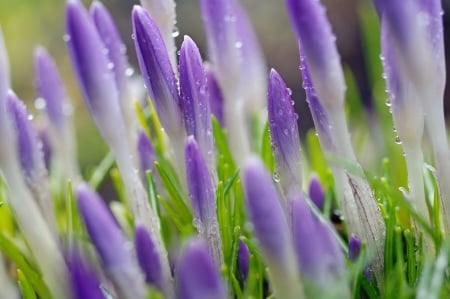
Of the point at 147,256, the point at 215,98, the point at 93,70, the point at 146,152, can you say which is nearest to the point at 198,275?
the point at 147,256

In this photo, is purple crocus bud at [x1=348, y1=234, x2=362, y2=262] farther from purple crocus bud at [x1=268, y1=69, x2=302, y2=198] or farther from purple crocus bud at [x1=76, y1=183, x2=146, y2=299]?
purple crocus bud at [x1=76, y1=183, x2=146, y2=299]

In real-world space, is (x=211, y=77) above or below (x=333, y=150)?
above

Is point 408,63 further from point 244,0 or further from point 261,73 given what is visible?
point 244,0

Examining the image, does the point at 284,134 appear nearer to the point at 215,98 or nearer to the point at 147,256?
the point at 147,256

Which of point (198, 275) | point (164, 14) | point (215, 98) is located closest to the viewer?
point (198, 275)

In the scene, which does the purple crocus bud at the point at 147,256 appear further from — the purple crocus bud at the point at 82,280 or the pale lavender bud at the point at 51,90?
the pale lavender bud at the point at 51,90

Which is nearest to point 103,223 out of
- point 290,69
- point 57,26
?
point 290,69

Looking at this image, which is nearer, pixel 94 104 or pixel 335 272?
pixel 335 272
